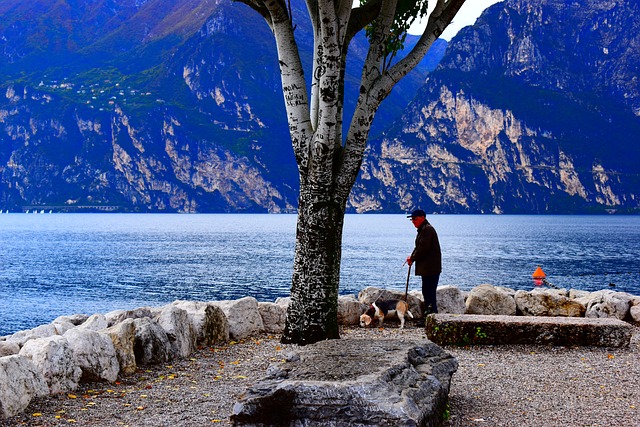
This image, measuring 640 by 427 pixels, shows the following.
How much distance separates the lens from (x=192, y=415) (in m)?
8.39

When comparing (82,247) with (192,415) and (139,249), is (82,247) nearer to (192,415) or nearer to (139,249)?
(139,249)

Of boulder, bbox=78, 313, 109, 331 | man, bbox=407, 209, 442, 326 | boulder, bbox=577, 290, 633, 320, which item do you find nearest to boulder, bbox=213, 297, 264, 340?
boulder, bbox=78, 313, 109, 331

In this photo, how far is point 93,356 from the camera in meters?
9.94

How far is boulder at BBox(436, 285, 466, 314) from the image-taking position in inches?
650

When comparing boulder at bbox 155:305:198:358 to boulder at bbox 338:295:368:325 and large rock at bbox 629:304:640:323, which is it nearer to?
boulder at bbox 338:295:368:325

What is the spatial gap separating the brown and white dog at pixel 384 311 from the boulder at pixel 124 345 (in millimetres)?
5925

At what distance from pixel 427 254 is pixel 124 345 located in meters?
6.79

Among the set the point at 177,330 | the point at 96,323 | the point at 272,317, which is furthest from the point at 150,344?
the point at 272,317

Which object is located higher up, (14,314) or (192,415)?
(192,415)

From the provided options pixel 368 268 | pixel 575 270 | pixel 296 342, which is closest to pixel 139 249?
pixel 368 268

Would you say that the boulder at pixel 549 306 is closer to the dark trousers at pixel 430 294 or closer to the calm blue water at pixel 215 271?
the dark trousers at pixel 430 294

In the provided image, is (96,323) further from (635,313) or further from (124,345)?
(635,313)

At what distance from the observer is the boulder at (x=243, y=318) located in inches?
551

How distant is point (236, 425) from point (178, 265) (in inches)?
2738
